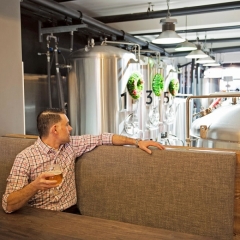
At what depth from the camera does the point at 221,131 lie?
3.16 metres

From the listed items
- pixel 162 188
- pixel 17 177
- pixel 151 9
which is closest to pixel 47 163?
pixel 17 177

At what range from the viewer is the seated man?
1.99 meters

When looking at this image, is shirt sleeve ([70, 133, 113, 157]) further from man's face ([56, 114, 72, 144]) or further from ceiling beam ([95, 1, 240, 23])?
ceiling beam ([95, 1, 240, 23])

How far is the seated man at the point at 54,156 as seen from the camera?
6.53ft

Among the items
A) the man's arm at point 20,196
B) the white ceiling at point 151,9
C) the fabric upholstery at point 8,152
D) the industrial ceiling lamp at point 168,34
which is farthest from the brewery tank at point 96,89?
the man's arm at point 20,196

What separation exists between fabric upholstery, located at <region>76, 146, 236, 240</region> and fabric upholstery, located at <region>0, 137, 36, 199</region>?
0.46 meters

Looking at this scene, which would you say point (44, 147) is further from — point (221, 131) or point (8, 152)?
point (221, 131)

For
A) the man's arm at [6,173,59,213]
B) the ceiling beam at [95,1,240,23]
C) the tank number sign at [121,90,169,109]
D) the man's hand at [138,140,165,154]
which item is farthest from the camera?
the tank number sign at [121,90,169,109]

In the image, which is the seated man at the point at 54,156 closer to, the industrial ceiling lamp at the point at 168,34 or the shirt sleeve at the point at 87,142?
the shirt sleeve at the point at 87,142

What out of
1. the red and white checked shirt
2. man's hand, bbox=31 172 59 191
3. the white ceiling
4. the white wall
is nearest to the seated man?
the red and white checked shirt

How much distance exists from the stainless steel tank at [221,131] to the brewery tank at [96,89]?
137cm

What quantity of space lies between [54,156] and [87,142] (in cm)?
26

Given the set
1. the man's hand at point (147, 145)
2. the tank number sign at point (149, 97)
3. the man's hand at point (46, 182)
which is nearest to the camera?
the man's hand at point (46, 182)

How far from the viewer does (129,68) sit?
4.86 meters
